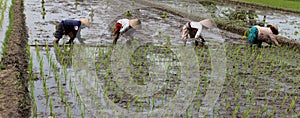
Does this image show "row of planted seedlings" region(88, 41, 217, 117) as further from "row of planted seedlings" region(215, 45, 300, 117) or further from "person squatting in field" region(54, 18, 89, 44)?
"person squatting in field" region(54, 18, 89, 44)

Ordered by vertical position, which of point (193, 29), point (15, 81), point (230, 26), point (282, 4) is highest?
point (282, 4)

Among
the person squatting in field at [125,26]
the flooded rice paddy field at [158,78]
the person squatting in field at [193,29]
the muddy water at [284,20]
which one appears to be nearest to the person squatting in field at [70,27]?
the flooded rice paddy field at [158,78]

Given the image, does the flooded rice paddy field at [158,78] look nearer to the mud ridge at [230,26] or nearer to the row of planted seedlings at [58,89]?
the row of planted seedlings at [58,89]

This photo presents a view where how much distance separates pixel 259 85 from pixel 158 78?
1.29 m

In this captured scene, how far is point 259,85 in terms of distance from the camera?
495 cm

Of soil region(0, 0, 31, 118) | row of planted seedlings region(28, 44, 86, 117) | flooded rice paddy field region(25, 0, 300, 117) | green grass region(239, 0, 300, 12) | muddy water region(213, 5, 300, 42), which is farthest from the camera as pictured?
green grass region(239, 0, 300, 12)

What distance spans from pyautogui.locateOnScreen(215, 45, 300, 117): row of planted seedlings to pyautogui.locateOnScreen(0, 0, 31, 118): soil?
1.89 meters

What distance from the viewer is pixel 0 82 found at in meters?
4.04

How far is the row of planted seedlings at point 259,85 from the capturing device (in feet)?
13.1

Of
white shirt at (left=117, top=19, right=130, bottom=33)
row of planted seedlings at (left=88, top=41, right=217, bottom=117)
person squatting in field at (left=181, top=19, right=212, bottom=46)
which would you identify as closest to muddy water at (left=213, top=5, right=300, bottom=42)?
person squatting in field at (left=181, top=19, right=212, bottom=46)

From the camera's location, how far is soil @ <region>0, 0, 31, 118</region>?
343 cm

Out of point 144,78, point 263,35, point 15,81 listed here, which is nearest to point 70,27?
point 144,78

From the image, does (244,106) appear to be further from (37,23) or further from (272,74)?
(37,23)

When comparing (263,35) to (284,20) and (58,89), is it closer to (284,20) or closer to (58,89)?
(58,89)
